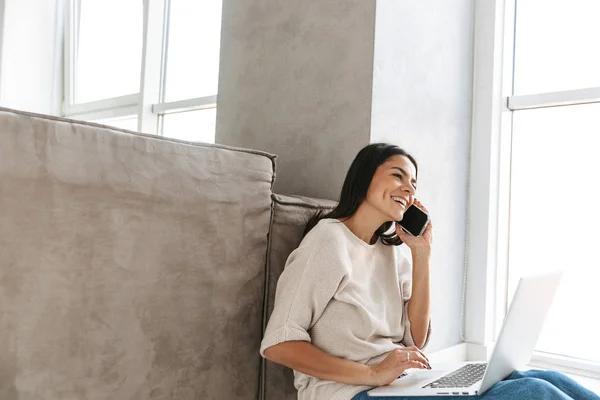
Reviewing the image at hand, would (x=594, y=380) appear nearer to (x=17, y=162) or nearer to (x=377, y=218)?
(x=377, y=218)

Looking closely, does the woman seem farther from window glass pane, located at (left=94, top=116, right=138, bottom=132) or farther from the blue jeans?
window glass pane, located at (left=94, top=116, right=138, bottom=132)

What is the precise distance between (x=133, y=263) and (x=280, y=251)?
439mm

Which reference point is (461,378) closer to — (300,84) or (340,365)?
(340,365)

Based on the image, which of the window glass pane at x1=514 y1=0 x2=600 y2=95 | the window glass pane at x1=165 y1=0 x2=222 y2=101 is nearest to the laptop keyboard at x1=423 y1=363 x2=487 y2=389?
the window glass pane at x1=514 y1=0 x2=600 y2=95

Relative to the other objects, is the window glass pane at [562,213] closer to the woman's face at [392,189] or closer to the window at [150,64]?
the woman's face at [392,189]

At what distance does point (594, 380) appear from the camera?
1.86 metres

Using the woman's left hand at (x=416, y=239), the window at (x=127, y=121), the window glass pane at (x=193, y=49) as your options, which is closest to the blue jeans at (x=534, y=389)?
the woman's left hand at (x=416, y=239)

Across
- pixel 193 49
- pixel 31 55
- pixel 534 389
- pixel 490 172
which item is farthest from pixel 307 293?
pixel 31 55

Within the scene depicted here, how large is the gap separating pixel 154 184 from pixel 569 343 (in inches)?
61.1

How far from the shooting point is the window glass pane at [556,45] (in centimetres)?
194

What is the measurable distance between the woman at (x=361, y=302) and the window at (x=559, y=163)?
720 millimetres

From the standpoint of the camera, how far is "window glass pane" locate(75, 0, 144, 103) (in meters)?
3.25

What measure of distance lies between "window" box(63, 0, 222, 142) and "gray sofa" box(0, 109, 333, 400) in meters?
1.35

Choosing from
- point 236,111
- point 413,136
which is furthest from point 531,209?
point 236,111
